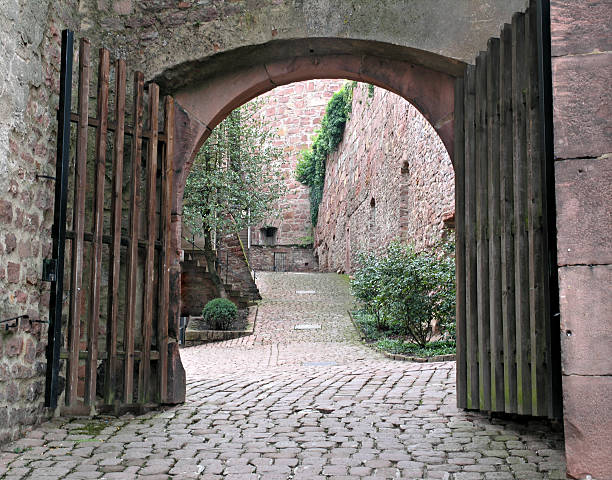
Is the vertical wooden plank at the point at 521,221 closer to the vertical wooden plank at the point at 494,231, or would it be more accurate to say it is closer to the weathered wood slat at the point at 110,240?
the vertical wooden plank at the point at 494,231

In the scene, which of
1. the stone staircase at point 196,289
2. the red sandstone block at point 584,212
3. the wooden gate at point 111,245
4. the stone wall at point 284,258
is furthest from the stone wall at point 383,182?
the red sandstone block at point 584,212

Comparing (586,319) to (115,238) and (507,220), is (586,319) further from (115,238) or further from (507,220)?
(115,238)

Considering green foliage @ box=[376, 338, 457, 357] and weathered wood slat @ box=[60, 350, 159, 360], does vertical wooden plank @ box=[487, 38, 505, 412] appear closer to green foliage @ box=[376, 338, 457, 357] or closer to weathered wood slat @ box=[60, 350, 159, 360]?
weathered wood slat @ box=[60, 350, 159, 360]

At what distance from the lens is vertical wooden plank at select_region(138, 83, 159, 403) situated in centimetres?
456

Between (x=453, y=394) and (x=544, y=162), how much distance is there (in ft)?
7.30

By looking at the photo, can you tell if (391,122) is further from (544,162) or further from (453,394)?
(544,162)

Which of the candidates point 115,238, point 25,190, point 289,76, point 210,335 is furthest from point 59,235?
point 210,335

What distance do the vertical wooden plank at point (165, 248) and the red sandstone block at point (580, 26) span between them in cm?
282

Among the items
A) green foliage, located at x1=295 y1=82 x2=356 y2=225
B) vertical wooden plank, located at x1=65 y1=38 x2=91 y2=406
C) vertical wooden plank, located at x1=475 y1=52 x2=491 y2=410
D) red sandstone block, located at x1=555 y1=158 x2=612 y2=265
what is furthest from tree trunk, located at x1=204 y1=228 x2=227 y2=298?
red sandstone block, located at x1=555 y1=158 x2=612 y2=265

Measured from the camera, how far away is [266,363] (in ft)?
28.8

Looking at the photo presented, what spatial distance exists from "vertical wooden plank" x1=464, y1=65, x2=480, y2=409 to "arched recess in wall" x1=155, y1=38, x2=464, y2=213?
0.36 meters

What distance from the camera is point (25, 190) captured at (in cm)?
395

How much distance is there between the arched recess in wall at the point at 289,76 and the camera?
4.72 metres

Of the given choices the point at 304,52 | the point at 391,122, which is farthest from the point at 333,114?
the point at 304,52
